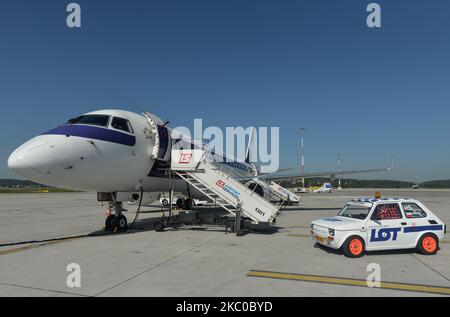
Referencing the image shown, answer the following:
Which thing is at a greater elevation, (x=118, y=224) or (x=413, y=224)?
(x=413, y=224)

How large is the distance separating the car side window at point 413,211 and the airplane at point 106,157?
372 inches

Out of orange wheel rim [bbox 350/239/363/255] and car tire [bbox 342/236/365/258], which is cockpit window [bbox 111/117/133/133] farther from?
orange wheel rim [bbox 350/239/363/255]

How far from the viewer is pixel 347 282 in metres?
6.80

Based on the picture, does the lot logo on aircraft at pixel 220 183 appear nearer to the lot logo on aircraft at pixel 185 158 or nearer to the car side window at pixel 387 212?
the lot logo on aircraft at pixel 185 158

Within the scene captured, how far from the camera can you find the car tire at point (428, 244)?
9.51 m

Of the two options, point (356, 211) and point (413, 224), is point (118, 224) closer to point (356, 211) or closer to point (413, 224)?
point (356, 211)

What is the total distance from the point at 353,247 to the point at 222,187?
6.33 meters

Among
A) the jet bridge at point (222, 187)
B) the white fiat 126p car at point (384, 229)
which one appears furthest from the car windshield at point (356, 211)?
the jet bridge at point (222, 187)

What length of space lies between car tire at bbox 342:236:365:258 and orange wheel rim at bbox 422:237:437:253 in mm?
1918

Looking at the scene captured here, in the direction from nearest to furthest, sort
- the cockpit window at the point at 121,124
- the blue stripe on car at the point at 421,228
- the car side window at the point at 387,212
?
the blue stripe on car at the point at 421,228 < the car side window at the point at 387,212 < the cockpit window at the point at 121,124

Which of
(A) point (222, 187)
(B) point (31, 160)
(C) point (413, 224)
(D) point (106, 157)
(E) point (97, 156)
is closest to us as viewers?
(C) point (413, 224)

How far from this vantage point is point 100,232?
14156mm

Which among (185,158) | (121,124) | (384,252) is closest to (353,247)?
(384,252)
